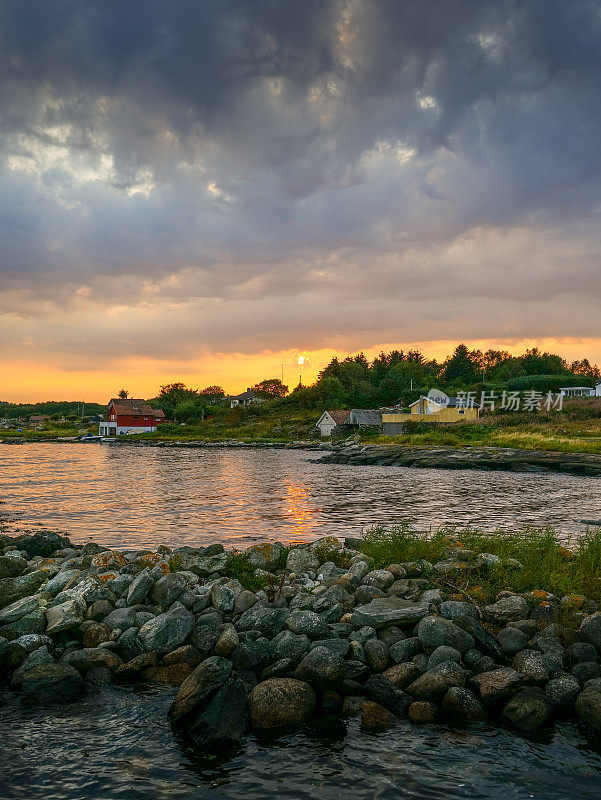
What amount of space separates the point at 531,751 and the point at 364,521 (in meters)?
14.3

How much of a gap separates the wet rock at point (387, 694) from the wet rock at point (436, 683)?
16cm

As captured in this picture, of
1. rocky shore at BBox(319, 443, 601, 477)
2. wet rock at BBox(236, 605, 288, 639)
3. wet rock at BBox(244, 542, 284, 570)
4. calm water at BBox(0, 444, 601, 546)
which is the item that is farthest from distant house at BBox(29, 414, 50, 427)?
wet rock at BBox(236, 605, 288, 639)

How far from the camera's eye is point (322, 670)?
7012 mm

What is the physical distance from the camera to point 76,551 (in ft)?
43.0

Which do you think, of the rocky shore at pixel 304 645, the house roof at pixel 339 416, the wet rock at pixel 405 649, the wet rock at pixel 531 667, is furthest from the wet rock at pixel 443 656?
the house roof at pixel 339 416

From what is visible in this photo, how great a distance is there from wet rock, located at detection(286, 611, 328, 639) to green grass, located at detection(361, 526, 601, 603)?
2817mm

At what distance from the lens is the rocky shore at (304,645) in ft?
21.6

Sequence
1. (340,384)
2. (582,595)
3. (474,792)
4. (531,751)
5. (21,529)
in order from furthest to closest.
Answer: (340,384)
(21,529)
(582,595)
(531,751)
(474,792)

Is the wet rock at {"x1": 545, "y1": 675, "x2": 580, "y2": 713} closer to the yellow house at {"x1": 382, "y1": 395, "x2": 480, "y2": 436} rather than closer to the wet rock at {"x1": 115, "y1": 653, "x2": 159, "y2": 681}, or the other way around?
the wet rock at {"x1": 115, "y1": 653, "x2": 159, "y2": 681}

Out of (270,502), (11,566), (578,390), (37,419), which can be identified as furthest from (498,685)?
(37,419)

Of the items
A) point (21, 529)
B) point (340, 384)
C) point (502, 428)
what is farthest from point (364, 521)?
point (340, 384)

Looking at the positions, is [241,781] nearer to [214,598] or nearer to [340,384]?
[214,598]

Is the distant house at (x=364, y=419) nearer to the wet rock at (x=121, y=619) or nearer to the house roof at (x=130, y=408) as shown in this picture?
the house roof at (x=130, y=408)

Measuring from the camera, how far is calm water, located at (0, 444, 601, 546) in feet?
61.5
